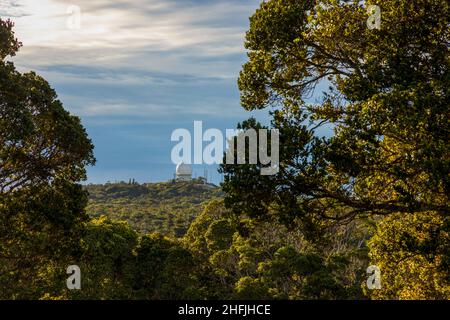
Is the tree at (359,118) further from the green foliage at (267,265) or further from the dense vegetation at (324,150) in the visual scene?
the green foliage at (267,265)

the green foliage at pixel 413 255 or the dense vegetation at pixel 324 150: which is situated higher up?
the dense vegetation at pixel 324 150

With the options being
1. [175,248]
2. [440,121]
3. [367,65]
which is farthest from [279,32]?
[175,248]

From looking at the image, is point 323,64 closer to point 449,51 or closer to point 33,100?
point 449,51

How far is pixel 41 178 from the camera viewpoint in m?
17.4

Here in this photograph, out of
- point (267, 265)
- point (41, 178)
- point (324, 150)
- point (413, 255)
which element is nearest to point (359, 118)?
point (324, 150)

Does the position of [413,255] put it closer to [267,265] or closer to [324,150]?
[324,150]

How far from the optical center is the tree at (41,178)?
16.6 metres

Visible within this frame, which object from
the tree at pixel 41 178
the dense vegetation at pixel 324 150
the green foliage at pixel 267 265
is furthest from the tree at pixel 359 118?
the green foliage at pixel 267 265

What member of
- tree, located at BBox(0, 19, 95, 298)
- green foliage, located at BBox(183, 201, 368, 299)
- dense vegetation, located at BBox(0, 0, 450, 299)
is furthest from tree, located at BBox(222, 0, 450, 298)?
green foliage, located at BBox(183, 201, 368, 299)

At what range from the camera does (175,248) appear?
143ft

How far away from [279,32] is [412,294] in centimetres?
981

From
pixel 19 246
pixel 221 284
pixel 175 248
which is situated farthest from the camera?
pixel 221 284

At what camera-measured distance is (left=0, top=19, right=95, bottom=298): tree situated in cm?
1658
